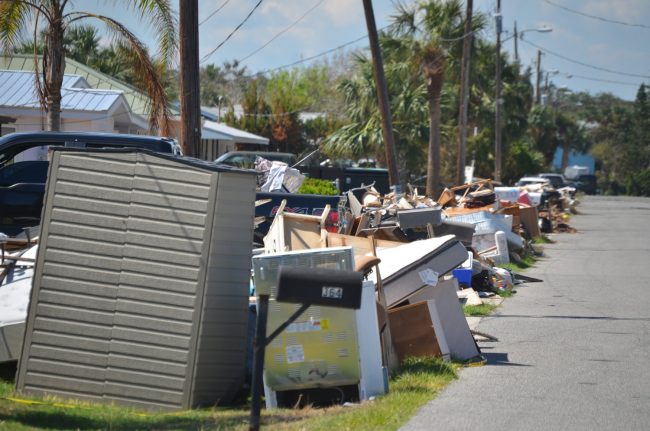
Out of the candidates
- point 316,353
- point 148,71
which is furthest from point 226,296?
point 148,71

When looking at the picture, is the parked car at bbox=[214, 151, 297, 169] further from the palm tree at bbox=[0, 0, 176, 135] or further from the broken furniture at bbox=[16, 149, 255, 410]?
the broken furniture at bbox=[16, 149, 255, 410]

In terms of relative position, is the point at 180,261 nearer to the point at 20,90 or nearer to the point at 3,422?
the point at 3,422

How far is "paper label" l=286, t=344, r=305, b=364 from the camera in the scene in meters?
7.50

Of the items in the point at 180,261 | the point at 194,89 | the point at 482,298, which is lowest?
the point at 482,298

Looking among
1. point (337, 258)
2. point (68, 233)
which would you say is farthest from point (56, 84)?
point (337, 258)

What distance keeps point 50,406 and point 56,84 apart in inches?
357

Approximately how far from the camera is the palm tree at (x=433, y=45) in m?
29.4

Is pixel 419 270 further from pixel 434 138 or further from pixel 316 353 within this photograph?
pixel 434 138

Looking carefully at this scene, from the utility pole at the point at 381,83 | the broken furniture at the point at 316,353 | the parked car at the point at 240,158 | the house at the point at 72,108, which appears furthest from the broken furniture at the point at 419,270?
the house at the point at 72,108

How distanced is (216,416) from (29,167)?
21.1 feet

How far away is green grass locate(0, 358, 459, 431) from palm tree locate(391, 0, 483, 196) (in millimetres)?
22140

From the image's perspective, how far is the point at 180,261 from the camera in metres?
7.64

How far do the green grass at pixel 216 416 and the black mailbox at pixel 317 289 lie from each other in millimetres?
1223

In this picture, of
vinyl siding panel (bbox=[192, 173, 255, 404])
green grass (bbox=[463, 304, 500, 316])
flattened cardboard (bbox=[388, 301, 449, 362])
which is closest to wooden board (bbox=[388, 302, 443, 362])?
flattened cardboard (bbox=[388, 301, 449, 362])
